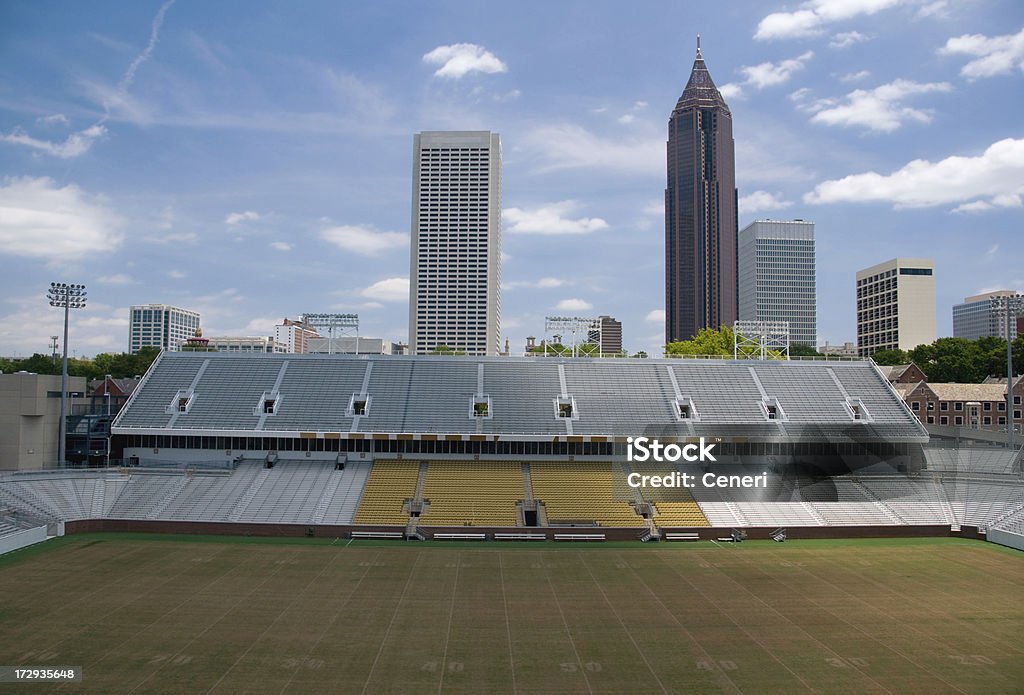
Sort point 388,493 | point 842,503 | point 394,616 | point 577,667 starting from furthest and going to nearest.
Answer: point 842,503
point 388,493
point 394,616
point 577,667

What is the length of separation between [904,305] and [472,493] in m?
160

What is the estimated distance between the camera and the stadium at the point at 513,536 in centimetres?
2219

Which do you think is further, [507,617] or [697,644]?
[507,617]

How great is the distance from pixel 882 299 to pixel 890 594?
168 metres

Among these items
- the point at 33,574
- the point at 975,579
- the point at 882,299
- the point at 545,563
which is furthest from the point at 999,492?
the point at 882,299

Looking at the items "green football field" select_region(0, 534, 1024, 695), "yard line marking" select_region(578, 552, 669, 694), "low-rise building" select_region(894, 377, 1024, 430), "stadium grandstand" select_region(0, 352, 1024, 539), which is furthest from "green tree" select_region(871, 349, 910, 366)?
"yard line marking" select_region(578, 552, 669, 694)

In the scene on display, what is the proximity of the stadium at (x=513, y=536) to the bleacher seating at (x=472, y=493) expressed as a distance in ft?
0.63

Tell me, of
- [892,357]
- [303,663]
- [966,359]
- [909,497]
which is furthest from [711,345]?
[303,663]

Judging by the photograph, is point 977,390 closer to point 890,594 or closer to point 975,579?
point 975,579

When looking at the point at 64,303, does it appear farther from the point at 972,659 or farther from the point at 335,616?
the point at 972,659

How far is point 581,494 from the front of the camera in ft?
150

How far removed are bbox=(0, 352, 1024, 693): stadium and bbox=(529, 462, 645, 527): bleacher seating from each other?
20 cm

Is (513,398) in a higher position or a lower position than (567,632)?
higher

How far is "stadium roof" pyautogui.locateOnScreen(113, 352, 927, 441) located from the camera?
165 feet
